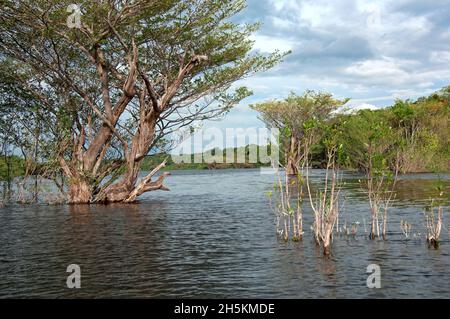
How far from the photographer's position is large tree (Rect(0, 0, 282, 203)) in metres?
32.3

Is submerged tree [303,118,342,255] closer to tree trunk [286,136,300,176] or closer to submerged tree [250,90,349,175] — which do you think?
tree trunk [286,136,300,176]

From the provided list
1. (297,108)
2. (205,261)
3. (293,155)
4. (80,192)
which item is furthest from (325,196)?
(297,108)

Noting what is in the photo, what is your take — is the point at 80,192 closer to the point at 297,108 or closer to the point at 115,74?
the point at 115,74

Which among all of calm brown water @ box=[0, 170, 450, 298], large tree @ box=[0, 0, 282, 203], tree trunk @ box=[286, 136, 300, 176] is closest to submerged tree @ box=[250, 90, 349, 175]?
tree trunk @ box=[286, 136, 300, 176]

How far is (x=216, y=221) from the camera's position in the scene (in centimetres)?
Result: 2559

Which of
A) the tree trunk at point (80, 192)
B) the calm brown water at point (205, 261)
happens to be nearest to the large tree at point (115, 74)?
the tree trunk at point (80, 192)

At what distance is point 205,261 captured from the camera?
15.5 metres

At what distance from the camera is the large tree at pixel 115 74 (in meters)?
32.3

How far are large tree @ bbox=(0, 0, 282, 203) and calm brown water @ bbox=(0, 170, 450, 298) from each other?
411 inches

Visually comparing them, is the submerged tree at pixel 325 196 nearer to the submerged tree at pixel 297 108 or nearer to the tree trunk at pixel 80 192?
the tree trunk at pixel 80 192

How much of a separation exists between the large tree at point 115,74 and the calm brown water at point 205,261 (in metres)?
10.5

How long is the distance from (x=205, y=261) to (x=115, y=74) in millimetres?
23946

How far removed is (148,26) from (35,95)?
9.52m
